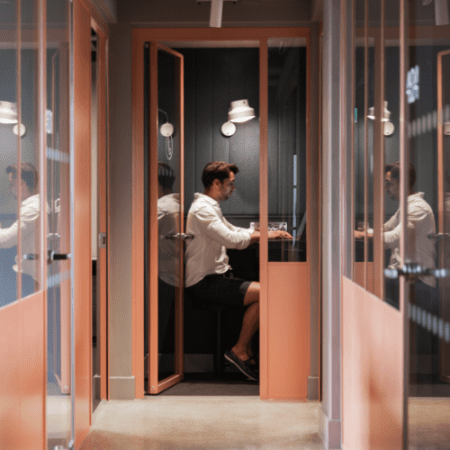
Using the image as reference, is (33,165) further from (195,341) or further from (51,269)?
(195,341)

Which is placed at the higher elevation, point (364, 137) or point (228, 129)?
point (228, 129)

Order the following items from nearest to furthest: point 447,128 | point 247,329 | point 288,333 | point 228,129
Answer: point 447,128
point 288,333
point 247,329
point 228,129

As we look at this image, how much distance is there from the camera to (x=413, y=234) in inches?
63.2

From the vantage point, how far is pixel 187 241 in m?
3.93

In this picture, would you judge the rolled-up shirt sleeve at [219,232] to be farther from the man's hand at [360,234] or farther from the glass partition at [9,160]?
the glass partition at [9,160]

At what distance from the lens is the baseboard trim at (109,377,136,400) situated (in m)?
3.43

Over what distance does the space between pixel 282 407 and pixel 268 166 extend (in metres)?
1.56

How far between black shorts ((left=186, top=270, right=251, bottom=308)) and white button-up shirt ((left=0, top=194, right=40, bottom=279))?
195 cm

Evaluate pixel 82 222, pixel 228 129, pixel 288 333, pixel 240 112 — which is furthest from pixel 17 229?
pixel 228 129

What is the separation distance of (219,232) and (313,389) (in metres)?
1.25

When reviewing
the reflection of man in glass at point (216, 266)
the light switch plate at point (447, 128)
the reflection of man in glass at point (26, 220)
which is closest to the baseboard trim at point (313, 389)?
the reflection of man in glass at point (216, 266)

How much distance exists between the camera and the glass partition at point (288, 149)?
11.3 feet

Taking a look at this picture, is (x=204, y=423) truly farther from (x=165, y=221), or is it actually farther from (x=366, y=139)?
(x=366, y=139)

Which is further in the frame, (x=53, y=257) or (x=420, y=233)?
(x=53, y=257)
